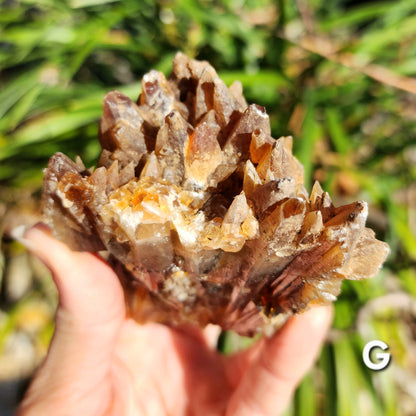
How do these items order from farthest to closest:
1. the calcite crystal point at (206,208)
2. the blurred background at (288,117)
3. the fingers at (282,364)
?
1. the blurred background at (288,117)
2. the fingers at (282,364)
3. the calcite crystal point at (206,208)

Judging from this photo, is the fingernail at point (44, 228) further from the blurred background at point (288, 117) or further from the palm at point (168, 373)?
the blurred background at point (288, 117)

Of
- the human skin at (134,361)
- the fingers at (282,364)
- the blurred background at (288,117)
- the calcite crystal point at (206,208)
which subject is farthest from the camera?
the blurred background at (288,117)

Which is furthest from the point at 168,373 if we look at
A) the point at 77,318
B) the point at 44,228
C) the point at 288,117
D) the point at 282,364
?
the point at 288,117

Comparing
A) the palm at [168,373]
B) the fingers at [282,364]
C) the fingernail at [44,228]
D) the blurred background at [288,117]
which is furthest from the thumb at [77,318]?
the blurred background at [288,117]

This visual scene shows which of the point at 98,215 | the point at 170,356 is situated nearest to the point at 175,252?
the point at 98,215

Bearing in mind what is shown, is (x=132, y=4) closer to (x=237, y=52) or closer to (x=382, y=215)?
(x=237, y=52)

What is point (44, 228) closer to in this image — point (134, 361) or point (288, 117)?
point (134, 361)

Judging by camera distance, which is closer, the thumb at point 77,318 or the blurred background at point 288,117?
the thumb at point 77,318

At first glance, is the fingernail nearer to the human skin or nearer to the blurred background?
the human skin
